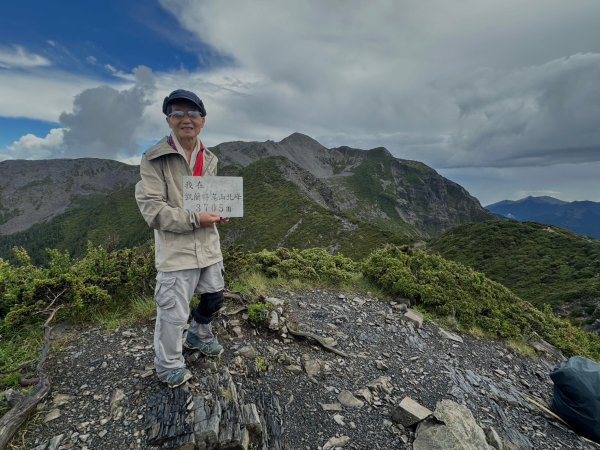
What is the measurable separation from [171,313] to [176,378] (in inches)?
35.7

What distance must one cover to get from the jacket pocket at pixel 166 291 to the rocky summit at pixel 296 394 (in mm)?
1200

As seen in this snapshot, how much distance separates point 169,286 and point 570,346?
36.6ft

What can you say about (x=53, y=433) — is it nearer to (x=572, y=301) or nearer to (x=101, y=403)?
(x=101, y=403)

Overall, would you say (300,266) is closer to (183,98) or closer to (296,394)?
(296,394)

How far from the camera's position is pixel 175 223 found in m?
4.02

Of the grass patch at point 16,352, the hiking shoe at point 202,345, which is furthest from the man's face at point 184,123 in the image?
the grass patch at point 16,352

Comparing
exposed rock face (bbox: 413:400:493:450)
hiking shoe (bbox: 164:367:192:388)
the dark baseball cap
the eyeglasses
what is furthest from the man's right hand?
exposed rock face (bbox: 413:400:493:450)

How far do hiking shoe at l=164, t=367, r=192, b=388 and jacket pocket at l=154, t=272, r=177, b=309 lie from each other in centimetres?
94

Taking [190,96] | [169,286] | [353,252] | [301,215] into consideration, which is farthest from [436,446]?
[301,215]

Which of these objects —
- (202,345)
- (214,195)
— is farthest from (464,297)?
(214,195)

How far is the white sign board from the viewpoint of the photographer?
430 centimetres

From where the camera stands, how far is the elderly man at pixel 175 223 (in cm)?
405

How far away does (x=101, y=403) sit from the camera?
4.29m

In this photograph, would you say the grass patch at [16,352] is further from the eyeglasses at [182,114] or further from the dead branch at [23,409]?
the eyeglasses at [182,114]
